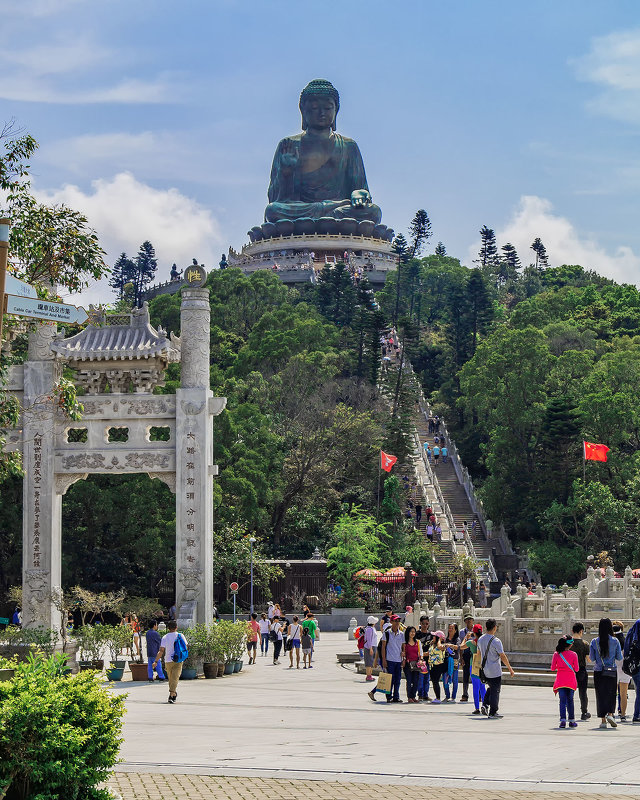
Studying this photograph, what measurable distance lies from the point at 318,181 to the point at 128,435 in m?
61.5

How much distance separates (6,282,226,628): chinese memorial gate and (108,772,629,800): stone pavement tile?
1679cm

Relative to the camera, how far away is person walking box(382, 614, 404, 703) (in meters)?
18.8

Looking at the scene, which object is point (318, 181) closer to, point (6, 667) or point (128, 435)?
point (128, 435)

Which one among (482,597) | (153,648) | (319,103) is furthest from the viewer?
(319,103)

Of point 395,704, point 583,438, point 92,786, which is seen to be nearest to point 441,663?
point 395,704

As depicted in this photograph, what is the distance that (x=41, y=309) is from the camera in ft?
34.4

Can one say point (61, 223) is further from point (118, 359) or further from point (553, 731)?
point (118, 359)

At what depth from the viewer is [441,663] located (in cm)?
1934

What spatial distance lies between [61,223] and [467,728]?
8.84 meters

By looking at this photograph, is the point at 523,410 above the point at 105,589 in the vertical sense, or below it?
above

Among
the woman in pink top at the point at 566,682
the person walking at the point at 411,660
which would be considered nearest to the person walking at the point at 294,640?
the person walking at the point at 411,660

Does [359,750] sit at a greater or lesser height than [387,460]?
lesser

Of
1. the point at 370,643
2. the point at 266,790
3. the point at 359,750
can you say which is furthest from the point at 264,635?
the point at 266,790

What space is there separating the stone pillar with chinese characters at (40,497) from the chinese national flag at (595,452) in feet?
75.5
